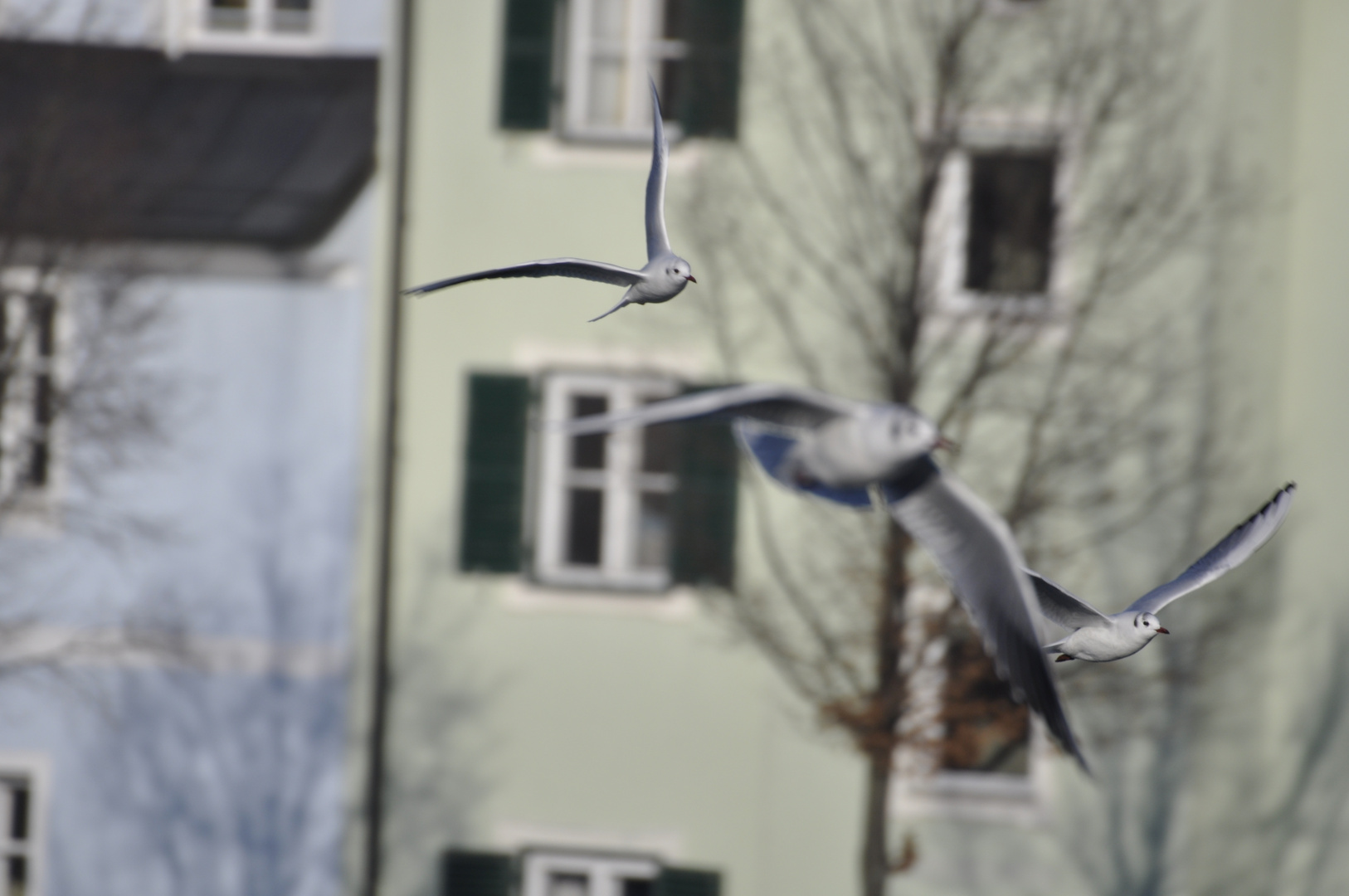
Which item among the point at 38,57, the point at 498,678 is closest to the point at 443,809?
the point at 498,678

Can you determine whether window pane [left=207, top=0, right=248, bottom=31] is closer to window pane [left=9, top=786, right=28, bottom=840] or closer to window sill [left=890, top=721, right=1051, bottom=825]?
window pane [left=9, top=786, right=28, bottom=840]

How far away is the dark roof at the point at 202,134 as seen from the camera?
10656 mm

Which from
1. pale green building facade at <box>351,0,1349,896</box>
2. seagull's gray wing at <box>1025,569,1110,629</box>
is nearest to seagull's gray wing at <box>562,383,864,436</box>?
seagull's gray wing at <box>1025,569,1110,629</box>

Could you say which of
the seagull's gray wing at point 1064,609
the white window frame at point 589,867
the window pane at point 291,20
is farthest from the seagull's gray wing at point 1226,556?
the window pane at point 291,20

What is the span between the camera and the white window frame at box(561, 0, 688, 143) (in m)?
12.1

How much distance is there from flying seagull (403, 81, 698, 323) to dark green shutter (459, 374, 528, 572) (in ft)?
26.2

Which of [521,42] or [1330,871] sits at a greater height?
[521,42]

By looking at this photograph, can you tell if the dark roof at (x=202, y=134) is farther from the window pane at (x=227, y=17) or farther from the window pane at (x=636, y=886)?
the window pane at (x=636, y=886)

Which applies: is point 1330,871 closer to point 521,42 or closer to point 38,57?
point 521,42

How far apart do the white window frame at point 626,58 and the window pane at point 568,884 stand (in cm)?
603

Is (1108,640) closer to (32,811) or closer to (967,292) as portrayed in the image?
(967,292)

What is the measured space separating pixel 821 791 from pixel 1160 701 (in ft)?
8.83

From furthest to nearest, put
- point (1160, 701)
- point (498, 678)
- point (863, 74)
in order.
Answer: point (498, 678) → point (1160, 701) → point (863, 74)

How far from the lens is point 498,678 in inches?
478
